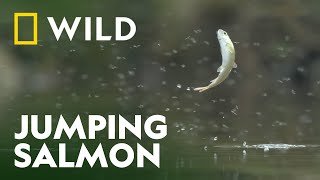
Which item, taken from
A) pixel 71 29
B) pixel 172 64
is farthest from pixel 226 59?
Result: pixel 172 64

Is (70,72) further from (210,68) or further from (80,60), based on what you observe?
(210,68)

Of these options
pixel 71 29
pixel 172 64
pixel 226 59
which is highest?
pixel 71 29

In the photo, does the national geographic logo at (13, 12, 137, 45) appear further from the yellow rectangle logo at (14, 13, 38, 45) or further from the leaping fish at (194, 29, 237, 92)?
the leaping fish at (194, 29, 237, 92)

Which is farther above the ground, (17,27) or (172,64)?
(17,27)

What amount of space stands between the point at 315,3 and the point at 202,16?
1.02 meters

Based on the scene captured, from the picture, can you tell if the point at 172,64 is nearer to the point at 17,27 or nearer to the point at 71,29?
the point at 71,29

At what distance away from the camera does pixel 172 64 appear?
8.74 m

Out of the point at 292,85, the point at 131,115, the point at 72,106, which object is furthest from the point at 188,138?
the point at 292,85

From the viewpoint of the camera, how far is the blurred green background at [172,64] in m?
7.69

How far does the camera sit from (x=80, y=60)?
8.97 meters

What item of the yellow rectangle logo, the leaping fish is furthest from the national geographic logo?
the leaping fish

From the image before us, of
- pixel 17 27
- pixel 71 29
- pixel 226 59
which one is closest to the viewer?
pixel 226 59

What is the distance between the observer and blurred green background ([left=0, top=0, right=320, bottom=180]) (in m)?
7.69

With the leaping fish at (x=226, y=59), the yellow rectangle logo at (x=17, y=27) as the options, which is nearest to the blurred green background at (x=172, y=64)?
the yellow rectangle logo at (x=17, y=27)
